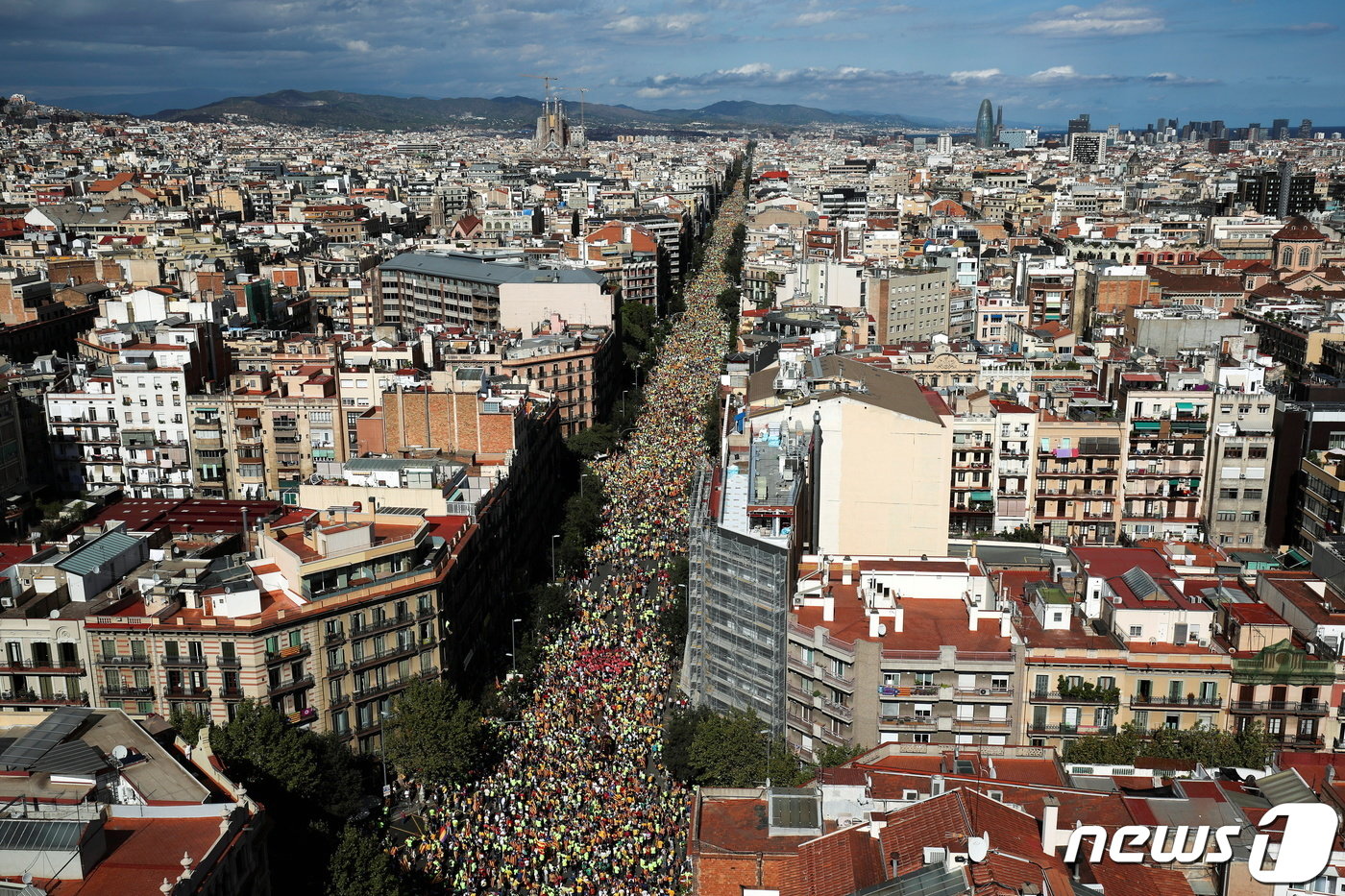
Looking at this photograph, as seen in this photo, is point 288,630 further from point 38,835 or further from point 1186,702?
point 1186,702

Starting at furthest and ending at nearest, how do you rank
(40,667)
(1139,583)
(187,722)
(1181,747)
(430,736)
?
(430,736), (1139,583), (40,667), (187,722), (1181,747)

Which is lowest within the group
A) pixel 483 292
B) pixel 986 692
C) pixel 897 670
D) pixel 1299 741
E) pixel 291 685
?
pixel 1299 741

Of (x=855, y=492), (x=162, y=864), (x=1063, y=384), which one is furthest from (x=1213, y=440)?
(x=162, y=864)

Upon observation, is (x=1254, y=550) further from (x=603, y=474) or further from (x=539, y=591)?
(x=603, y=474)

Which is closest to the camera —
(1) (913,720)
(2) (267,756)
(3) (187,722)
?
(2) (267,756)

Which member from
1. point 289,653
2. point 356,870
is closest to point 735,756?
point 356,870

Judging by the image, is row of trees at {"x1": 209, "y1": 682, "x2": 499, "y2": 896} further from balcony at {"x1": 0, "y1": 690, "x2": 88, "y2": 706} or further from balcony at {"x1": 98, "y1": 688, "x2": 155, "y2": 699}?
balcony at {"x1": 0, "y1": 690, "x2": 88, "y2": 706}
